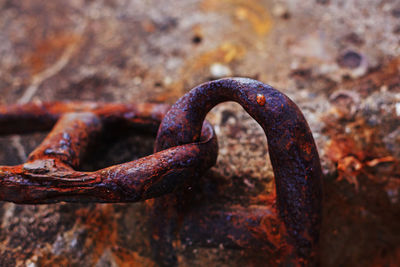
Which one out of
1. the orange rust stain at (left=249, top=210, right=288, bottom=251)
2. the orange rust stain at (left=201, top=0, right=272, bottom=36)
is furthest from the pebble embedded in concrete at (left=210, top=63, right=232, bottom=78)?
the orange rust stain at (left=249, top=210, right=288, bottom=251)

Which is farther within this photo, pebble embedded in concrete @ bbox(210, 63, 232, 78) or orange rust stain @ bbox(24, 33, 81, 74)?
orange rust stain @ bbox(24, 33, 81, 74)

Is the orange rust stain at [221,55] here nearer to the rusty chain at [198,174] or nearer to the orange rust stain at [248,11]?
the orange rust stain at [248,11]

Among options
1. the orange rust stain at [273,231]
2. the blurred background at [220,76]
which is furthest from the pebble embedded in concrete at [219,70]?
the orange rust stain at [273,231]

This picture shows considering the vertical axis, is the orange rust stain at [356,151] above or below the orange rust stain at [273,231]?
above

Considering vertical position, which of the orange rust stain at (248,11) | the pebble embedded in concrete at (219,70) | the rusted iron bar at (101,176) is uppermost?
the orange rust stain at (248,11)

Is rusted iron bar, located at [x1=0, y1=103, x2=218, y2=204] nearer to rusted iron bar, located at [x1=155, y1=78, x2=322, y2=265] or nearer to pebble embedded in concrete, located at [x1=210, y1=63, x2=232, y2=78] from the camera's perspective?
rusted iron bar, located at [x1=155, y1=78, x2=322, y2=265]

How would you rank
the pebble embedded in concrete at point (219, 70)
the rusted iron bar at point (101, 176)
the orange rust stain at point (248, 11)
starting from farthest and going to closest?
the orange rust stain at point (248, 11) < the pebble embedded in concrete at point (219, 70) < the rusted iron bar at point (101, 176)
